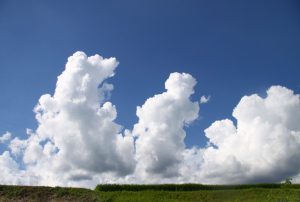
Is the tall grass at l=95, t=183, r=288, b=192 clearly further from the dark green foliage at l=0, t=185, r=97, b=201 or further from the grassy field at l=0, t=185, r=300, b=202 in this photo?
the dark green foliage at l=0, t=185, r=97, b=201

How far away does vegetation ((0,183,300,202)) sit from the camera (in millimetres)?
42781

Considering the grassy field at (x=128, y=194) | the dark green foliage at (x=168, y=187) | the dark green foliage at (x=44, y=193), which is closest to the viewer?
the dark green foliage at (x=44, y=193)

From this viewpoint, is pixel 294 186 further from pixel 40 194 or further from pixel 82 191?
pixel 40 194

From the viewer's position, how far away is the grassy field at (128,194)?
42688mm

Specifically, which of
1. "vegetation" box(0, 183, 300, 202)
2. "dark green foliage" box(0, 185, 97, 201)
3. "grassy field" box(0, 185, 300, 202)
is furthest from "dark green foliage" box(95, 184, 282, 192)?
"dark green foliage" box(0, 185, 97, 201)

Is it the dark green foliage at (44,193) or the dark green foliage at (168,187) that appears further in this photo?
the dark green foliage at (168,187)

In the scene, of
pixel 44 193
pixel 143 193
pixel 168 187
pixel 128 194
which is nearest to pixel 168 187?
pixel 168 187

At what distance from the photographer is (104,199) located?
139ft

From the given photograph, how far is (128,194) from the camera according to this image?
45250mm

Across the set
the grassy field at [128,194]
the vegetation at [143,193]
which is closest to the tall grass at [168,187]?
the vegetation at [143,193]

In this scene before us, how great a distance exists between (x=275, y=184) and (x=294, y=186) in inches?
94.4

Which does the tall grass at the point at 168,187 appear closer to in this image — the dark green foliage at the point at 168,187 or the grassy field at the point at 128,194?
the dark green foliage at the point at 168,187

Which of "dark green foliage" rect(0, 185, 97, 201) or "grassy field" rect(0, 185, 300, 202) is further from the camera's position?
"grassy field" rect(0, 185, 300, 202)

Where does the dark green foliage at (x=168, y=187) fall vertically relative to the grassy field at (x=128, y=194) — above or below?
above
